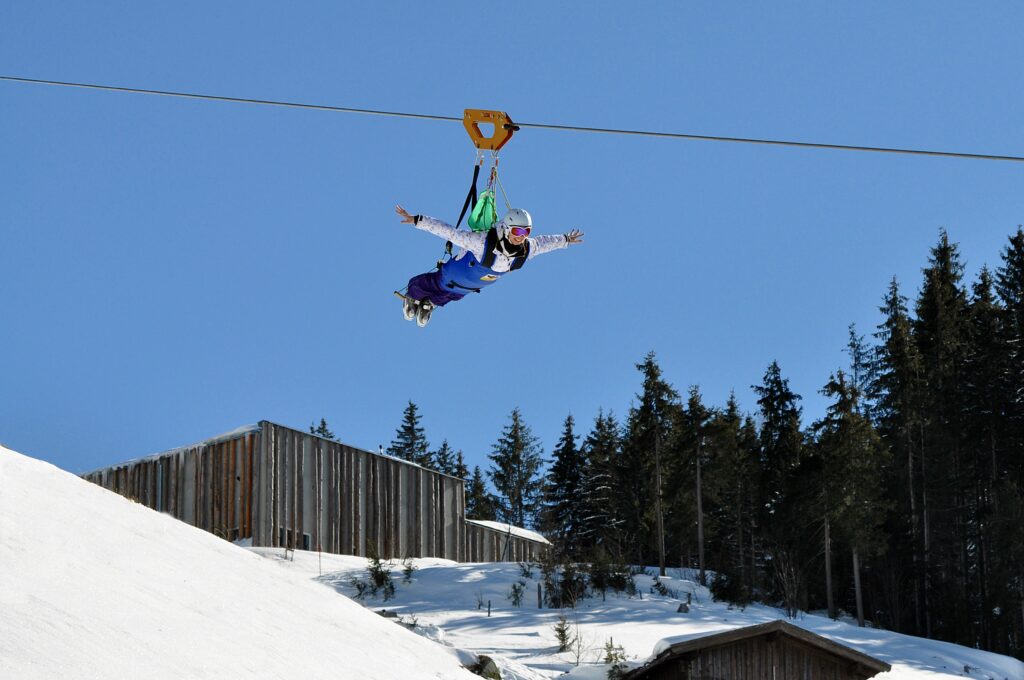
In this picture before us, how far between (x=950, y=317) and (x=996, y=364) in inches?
191

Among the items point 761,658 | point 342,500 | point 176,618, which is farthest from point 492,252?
point 342,500

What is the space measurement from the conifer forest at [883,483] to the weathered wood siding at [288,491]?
6444 millimetres

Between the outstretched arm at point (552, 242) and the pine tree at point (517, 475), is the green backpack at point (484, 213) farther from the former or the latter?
the pine tree at point (517, 475)

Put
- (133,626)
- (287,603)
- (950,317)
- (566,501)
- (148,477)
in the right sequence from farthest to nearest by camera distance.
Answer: (566,501)
(950,317)
(148,477)
(287,603)
(133,626)

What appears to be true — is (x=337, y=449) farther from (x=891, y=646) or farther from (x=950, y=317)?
(x=950, y=317)

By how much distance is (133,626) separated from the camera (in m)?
13.5

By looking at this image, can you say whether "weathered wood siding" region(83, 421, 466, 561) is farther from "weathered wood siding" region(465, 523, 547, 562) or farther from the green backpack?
the green backpack

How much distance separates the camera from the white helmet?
475 inches

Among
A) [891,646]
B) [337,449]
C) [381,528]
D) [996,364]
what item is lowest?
[891,646]

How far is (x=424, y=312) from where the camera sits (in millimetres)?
14016

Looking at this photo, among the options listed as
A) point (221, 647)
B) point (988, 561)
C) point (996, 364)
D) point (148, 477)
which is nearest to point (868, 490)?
point (988, 561)

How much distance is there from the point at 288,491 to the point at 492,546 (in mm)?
9098

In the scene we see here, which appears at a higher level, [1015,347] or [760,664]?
[1015,347]

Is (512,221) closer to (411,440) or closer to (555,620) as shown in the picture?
(555,620)
